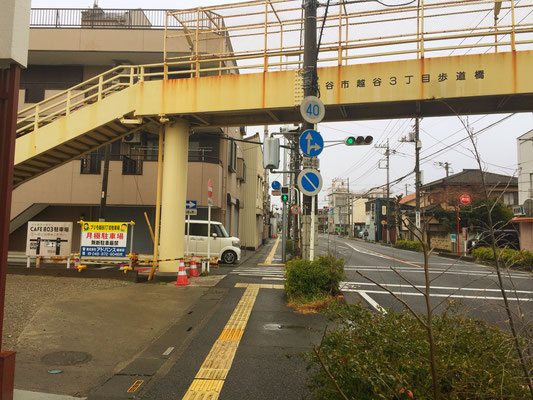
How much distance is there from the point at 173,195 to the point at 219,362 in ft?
23.3

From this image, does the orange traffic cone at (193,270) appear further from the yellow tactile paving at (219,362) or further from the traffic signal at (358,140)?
the traffic signal at (358,140)

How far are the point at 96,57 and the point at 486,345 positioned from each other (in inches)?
758

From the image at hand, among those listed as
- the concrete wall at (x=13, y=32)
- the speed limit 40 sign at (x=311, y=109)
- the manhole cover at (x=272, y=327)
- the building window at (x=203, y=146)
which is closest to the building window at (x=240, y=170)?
the building window at (x=203, y=146)

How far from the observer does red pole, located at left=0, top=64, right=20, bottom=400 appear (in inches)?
114

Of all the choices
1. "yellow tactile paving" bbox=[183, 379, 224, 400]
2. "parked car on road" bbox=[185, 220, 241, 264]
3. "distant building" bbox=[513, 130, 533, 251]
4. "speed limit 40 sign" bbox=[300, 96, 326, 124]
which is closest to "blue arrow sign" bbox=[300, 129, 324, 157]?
"speed limit 40 sign" bbox=[300, 96, 326, 124]

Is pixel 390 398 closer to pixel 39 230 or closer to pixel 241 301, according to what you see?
pixel 241 301

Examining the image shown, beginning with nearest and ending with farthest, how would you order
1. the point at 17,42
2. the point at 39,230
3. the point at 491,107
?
the point at 17,42, the point at 491,107, the point at 39,230

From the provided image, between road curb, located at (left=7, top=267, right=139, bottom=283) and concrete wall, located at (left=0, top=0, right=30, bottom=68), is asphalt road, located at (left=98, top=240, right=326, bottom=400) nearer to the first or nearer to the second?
concrete wall, located at (left=0, top=0, right=30, bottom=68)

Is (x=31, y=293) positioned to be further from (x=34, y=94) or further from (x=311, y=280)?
(x=34, y=94)

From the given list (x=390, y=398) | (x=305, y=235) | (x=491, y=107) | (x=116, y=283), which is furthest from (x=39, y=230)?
(x=491, y=107)

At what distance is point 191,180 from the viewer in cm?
1712

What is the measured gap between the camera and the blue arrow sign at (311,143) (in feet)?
24.6

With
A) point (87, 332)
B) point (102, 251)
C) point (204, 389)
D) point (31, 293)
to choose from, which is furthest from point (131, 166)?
point (204, 389)

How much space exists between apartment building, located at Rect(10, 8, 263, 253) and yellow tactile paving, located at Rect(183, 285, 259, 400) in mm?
10974
